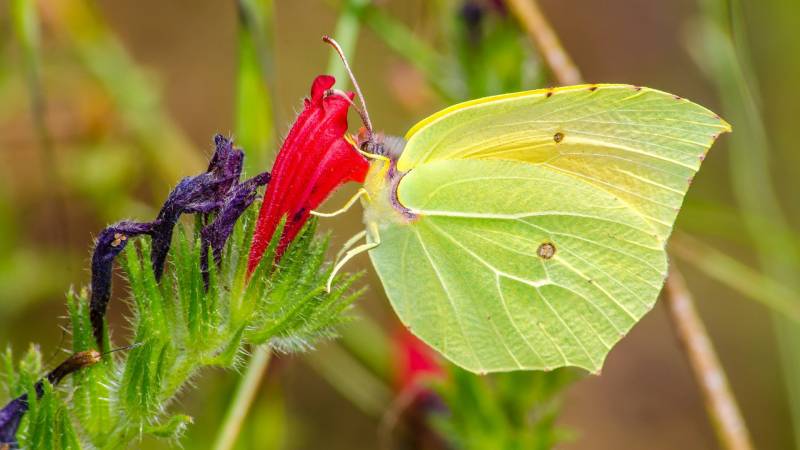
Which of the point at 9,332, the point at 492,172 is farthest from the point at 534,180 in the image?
the point at 9,332

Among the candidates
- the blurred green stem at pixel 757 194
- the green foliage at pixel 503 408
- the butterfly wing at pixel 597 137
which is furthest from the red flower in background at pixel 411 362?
the blurred green stem at pixel 757 194

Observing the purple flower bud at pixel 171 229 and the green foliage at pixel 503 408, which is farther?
the green foliage at pixel 503 408

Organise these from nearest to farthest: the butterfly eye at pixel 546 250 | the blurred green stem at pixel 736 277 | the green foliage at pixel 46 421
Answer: the green foliage at pixel 46 421
the butterfly eye at pixel 546 250
the blurred green stem at pixel 736 277

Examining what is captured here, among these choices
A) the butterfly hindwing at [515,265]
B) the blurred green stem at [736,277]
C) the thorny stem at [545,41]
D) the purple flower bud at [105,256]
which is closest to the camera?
the purple flower bud at [105,256]

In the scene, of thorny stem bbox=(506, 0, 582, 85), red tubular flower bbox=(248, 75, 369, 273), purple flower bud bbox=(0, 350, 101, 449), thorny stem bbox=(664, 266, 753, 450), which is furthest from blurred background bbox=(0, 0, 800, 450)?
purple flower bud bbox=(0, 350, 101, 449)

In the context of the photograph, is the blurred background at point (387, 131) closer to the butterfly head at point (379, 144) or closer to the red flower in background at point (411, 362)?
the red flower in background at point (411, 362)

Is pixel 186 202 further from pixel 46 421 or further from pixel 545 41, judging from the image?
pixel 545 41

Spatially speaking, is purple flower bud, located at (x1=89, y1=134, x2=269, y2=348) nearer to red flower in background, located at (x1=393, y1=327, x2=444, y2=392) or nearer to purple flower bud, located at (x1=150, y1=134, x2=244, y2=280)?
purple flower bud, located at (x1=150, y1=134, x2=244, y2=280)
